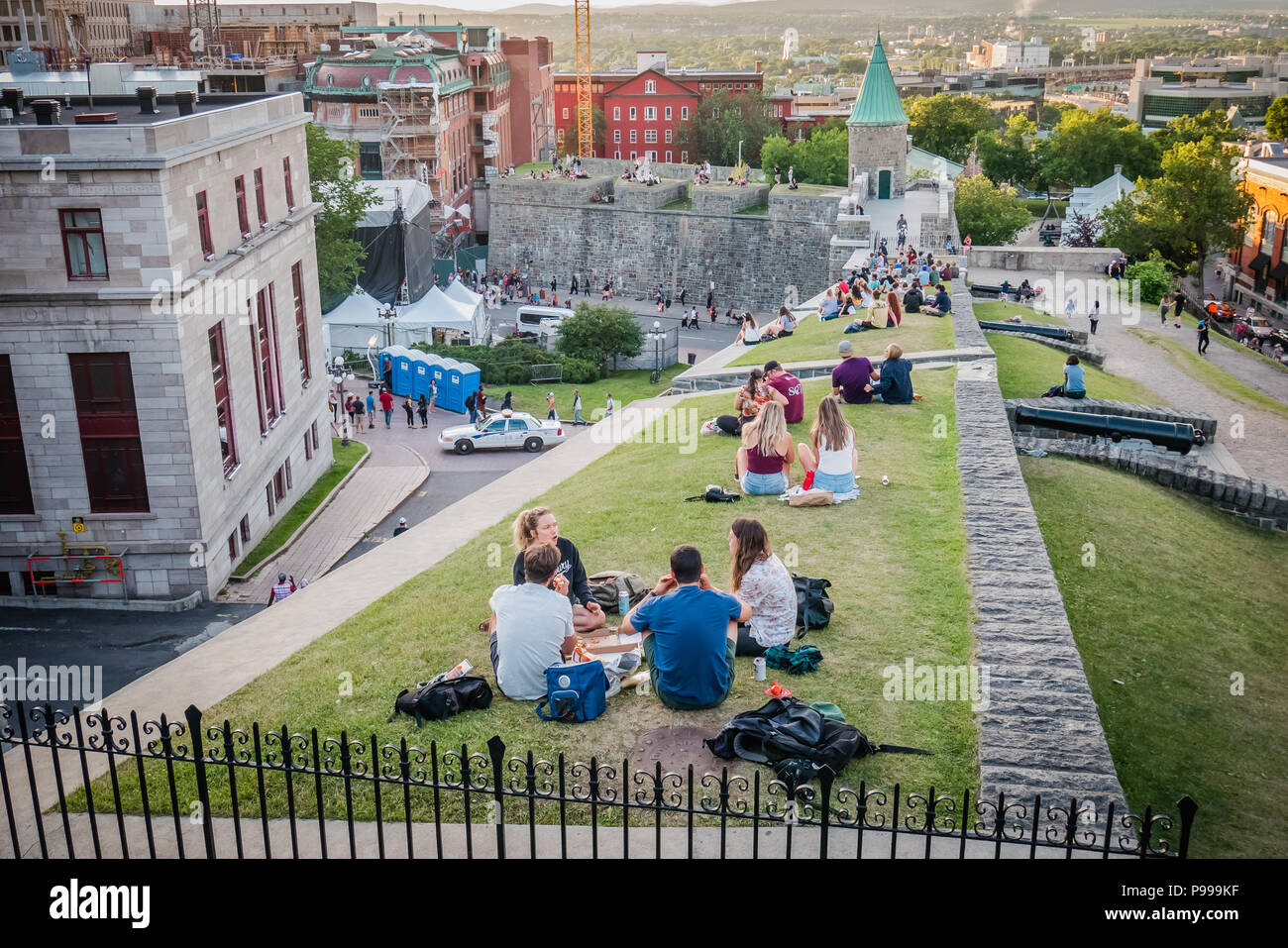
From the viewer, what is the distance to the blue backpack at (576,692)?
28.4ft

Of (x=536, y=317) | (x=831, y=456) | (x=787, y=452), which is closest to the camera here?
(x=831, y=456)

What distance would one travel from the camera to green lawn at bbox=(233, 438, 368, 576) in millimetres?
21828

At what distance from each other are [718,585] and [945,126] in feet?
282

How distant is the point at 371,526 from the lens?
79.9 ft

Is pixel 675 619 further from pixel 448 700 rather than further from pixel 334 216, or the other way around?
pixel 334 216

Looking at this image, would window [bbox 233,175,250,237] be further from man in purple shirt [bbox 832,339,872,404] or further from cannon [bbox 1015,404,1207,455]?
cannon [bbox 1015,404,1207,455]

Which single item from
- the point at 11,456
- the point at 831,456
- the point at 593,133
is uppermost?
the point at 593,133

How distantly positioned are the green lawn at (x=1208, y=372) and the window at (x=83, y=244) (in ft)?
82.9

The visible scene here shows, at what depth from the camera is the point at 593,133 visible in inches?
4247

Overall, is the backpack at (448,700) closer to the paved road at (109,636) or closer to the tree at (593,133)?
the paved road at (109,636)

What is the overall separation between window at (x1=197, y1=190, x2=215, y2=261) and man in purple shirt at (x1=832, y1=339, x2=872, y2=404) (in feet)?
36.3

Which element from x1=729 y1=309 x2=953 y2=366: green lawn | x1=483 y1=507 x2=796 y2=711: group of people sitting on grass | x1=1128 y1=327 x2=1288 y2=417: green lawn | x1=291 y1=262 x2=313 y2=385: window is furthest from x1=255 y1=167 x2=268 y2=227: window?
x1=1128 y1=327 x2=1288 y2=417: green lawn

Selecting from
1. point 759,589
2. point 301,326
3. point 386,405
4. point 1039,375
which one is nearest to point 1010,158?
point 386,405

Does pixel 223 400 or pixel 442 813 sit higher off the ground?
pixel 442 813
